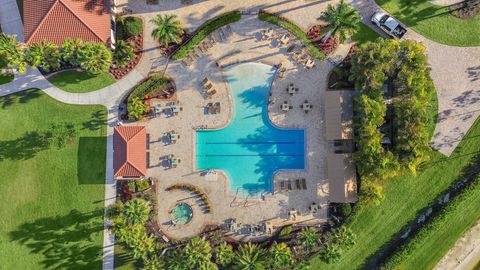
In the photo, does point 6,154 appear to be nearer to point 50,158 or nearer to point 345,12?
point 50,158

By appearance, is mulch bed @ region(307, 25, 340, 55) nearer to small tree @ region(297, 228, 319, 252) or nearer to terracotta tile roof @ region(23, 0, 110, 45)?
small tree @ region(297, 228, 319, 252)

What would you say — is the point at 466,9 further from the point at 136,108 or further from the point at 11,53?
the point at 11,53

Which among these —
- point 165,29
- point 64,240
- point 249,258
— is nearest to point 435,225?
point 249,258

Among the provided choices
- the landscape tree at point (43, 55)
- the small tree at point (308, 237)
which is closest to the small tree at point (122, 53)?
the landscape tree at point (43, 55)

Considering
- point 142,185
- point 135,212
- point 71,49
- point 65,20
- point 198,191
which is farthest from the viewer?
point 198,191

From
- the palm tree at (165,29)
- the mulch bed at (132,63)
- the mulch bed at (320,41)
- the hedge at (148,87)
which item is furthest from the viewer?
the mulch bed at (132,63)

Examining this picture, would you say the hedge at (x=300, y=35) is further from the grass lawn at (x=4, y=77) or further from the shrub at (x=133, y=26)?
the grass lawn at (x=4, y=77)
